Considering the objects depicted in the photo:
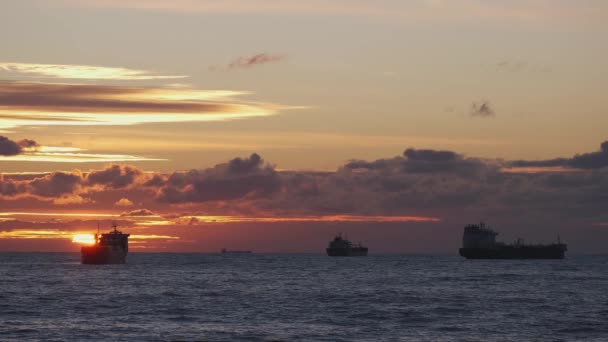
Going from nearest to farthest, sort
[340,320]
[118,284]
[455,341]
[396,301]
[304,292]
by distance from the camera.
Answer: [455,341] → [340,320] → [396,301] → [304,292] → [118,284]

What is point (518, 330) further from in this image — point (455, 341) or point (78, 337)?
point (78, 337)

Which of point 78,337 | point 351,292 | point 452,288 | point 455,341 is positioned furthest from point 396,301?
point 78,337

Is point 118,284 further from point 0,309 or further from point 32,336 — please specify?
point 32,336

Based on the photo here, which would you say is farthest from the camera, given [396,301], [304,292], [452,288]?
[452,288]

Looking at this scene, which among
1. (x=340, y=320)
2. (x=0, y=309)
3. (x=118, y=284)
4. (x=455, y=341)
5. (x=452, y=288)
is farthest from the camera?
(x=118, y=284)

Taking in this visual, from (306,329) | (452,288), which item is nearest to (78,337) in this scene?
(306,329)

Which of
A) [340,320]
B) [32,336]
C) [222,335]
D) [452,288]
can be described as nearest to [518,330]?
[340,320]

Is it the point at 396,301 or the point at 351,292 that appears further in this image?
the point at 351,292

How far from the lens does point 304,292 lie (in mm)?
135750

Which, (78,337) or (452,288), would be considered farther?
(452,288)

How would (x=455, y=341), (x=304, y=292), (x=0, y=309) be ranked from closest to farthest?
(x=455, y=341) → (x=0, y=309) → (x=304, y=292)

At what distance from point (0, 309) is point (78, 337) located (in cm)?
2901

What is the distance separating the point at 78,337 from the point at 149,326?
9570 millimetres

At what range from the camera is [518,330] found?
3317 inches
